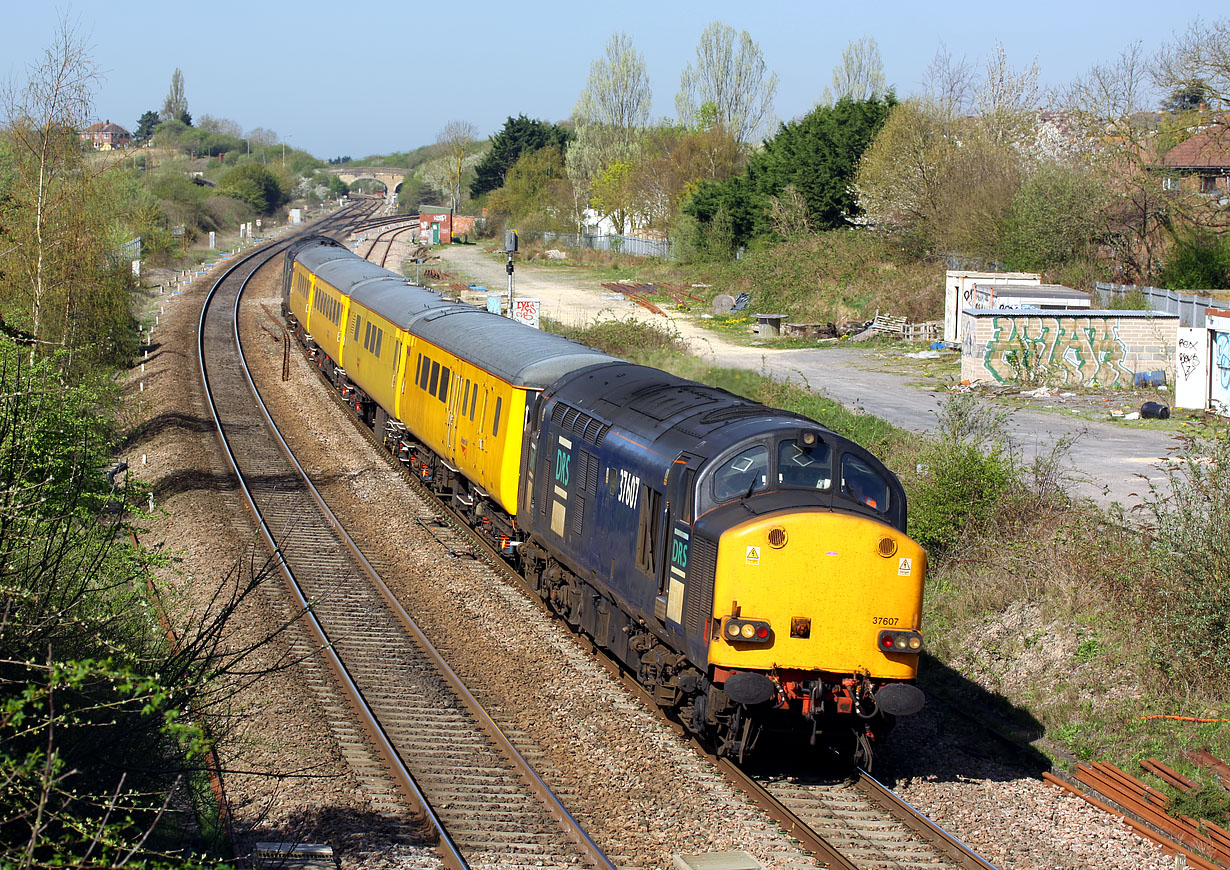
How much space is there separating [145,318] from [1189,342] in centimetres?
3342

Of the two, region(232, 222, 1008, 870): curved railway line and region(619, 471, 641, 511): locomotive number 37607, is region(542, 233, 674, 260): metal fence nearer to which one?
region(619, 471, 641, 511): locomotive number 37607

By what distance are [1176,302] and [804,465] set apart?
81.1 ft

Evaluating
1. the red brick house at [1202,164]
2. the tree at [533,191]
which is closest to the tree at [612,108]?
the tree at [533,191]

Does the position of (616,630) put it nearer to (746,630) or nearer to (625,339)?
(746,630)

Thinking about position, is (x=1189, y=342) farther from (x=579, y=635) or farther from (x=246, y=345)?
(x=246, y=345)

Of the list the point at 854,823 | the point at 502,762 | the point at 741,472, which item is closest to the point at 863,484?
the point at 741,472

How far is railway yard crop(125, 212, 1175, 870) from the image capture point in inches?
353

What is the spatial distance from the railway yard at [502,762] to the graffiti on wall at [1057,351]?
16824mm

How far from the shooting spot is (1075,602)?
44.3 feet

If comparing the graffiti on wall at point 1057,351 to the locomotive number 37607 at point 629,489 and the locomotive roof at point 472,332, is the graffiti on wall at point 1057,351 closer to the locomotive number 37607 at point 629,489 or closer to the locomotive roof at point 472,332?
the locomotive roof at point 472,332

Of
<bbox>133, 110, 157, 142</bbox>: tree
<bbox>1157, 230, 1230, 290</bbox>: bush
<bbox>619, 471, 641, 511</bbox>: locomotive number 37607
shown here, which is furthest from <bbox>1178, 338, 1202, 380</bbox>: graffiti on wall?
<bbox>133, 110, 157, 142</bbox>: tree

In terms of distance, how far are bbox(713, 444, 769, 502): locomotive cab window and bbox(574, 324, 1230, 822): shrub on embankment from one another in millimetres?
4256

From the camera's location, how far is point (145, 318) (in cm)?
4103

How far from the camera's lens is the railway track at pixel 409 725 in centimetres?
909
